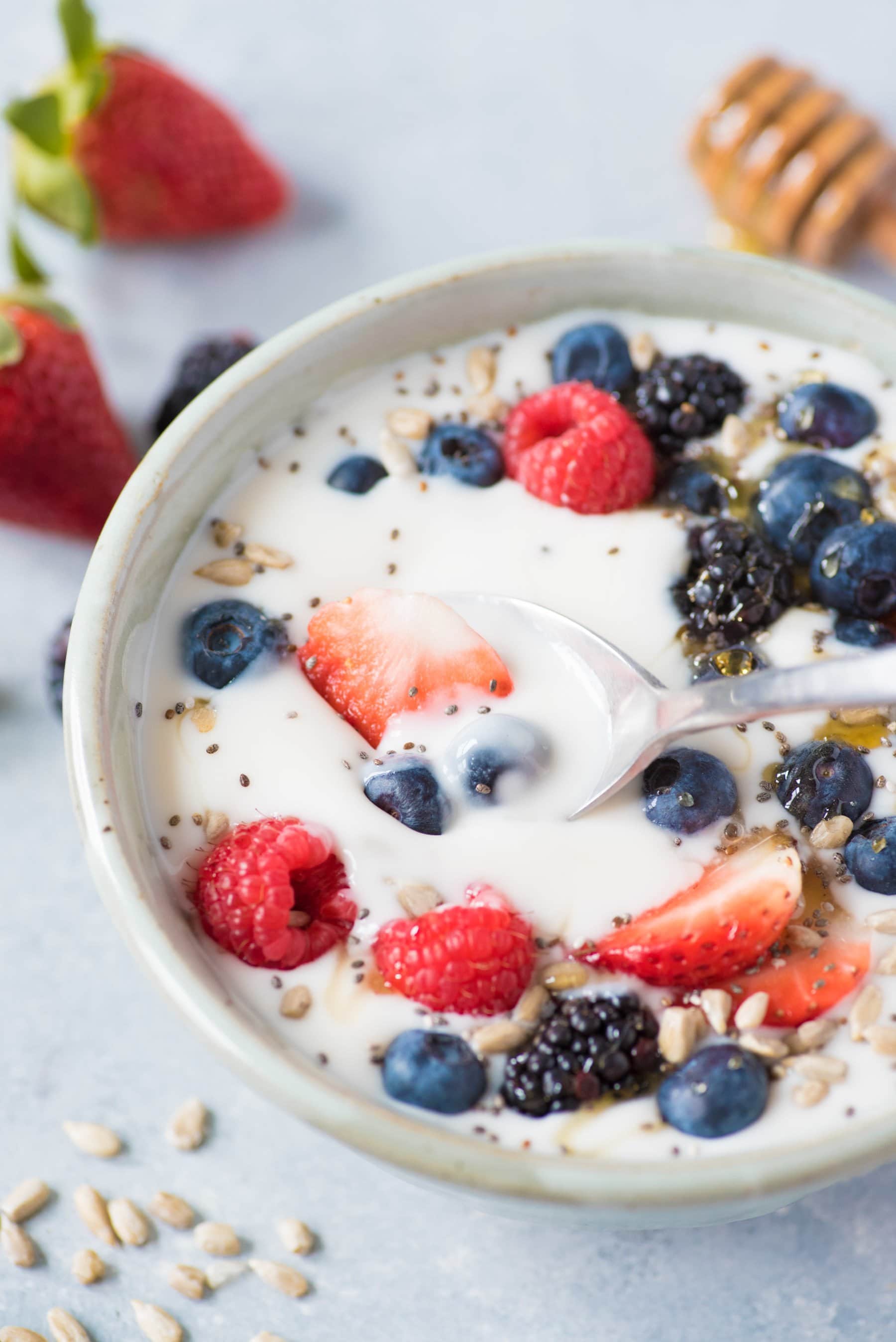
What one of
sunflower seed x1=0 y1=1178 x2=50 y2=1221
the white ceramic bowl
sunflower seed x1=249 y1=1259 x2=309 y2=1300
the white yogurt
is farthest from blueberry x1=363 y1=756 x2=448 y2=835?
sunflower seed x1=0 y1=1178 x2=50 y2=1221

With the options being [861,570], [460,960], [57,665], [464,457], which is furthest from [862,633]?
[57,665]

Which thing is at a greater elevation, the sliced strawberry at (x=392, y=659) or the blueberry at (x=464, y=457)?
the blueberry at (x=464, y=457)

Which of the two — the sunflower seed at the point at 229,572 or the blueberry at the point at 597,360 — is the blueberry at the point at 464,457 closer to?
the blueberry at the point at 597,360

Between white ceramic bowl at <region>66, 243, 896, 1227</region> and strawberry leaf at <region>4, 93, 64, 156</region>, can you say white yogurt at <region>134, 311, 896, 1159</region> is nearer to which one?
white ceramic bowl at <region>66, 243, 896, 1227</region>

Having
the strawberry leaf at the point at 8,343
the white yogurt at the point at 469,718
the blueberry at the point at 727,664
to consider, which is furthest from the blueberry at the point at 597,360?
the strawberry leaf at the point at 8,343

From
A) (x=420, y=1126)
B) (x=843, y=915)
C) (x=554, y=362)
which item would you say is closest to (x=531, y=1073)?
(x=420, y=1126)

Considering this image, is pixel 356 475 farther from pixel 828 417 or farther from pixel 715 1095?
pixel 715 1095
